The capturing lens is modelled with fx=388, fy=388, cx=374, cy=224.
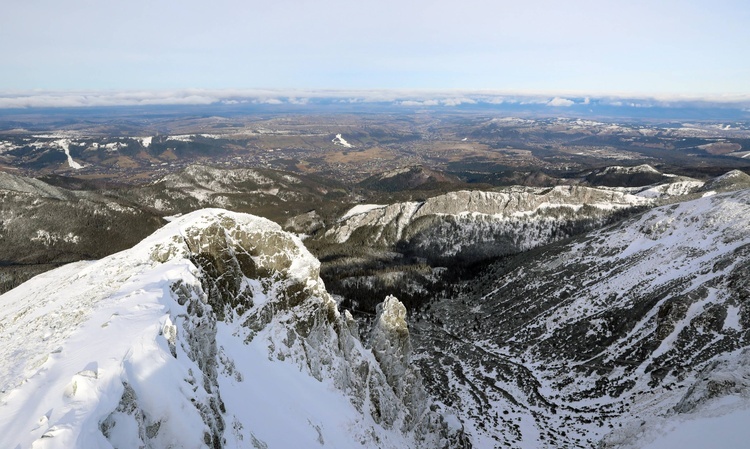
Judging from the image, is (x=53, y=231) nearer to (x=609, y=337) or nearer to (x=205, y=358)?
(x=205, y=358)

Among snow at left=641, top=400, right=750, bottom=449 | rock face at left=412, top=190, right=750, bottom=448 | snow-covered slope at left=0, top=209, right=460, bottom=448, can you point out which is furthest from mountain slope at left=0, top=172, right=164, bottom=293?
snow at left=641, top=400, right=750, bottom=449

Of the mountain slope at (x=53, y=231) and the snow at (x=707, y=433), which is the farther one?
the mountain slope at (x=53, y=231)

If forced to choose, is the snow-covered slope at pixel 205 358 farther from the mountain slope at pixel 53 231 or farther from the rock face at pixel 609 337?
the mountain slope at pixel 53 231

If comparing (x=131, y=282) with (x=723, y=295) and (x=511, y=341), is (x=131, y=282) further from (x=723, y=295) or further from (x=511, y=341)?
(x=723, y=295)

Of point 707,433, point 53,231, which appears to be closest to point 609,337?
point 707,433

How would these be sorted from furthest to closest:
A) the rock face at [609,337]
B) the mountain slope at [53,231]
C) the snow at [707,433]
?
1. the mountain slope at [53,231]
2. the rock face at [609,337]
3. the snow at [707,433]

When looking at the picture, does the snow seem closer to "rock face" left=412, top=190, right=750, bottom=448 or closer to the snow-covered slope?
"rock face" left=412, top=190, right=750, bottom=448

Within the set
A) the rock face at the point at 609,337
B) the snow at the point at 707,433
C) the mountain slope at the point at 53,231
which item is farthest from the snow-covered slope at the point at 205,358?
the mountain slope at the point at 53,231

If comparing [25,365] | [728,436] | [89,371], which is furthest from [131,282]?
[728,436]
